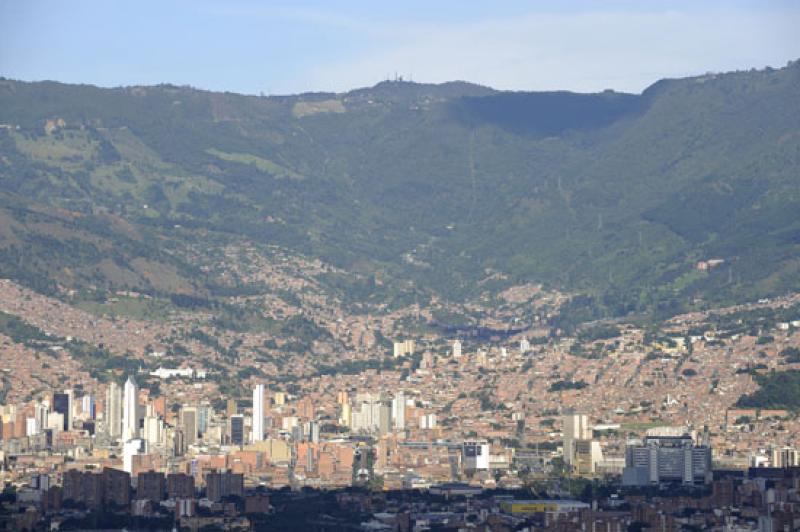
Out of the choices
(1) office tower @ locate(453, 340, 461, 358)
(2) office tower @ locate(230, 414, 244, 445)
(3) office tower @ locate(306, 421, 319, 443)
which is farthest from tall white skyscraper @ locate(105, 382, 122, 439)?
(1) office tower @ locate(453, 340, 461, 358)

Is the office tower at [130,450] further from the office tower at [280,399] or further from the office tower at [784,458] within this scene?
the office tower at [280,399]

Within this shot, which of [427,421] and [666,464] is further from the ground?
[427,421]

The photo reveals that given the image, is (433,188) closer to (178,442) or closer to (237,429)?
(237,429)

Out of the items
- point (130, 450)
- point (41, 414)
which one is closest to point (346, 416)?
point (41, 414)

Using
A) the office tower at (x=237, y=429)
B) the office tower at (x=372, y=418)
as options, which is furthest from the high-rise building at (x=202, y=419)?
the office tower at (x=372, y=418)

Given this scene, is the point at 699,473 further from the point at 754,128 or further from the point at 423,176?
the point at 423,176

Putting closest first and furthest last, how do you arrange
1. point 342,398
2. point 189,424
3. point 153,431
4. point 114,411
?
1. point 153,431
2. point 189,424
3. point 114,411
4. point 342,398
